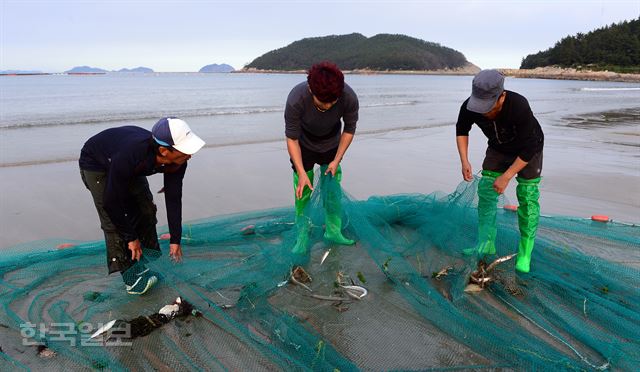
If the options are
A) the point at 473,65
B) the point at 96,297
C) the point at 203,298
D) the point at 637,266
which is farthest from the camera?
the point at 473,65

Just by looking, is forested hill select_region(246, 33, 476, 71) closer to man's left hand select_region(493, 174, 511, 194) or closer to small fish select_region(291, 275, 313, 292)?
man's left hand select_region(493, 174, 511, 194)

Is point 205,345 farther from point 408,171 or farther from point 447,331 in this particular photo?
point 408,171

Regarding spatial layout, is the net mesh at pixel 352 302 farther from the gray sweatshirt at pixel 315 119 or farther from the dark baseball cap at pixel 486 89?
the dark baseball cap at pixel 486 89

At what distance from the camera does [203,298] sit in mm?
2920

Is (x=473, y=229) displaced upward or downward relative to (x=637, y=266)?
upward

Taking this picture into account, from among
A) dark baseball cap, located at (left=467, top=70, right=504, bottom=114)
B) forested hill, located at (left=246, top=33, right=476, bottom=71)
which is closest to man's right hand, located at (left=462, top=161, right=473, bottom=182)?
dark baseball cap, located at (left=467, top=70, right=504, bottom=114)

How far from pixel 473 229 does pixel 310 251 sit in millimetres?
1383

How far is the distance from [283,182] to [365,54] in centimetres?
11453

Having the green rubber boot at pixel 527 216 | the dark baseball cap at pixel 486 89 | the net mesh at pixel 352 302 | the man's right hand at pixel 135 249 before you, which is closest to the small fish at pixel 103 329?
the net mesh at pixel 352 302

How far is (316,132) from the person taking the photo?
11.8 ft

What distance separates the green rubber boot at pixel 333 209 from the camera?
3.77 metres

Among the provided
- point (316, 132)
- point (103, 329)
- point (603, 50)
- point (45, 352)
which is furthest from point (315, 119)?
point (603, 50)

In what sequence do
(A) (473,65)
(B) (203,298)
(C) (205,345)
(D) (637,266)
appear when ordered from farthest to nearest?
(A) (473,65)
(D) (637,266)
(B) (203,298)
(C) (205,345)

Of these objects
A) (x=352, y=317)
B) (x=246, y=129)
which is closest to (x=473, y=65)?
(x=246, y=129)
